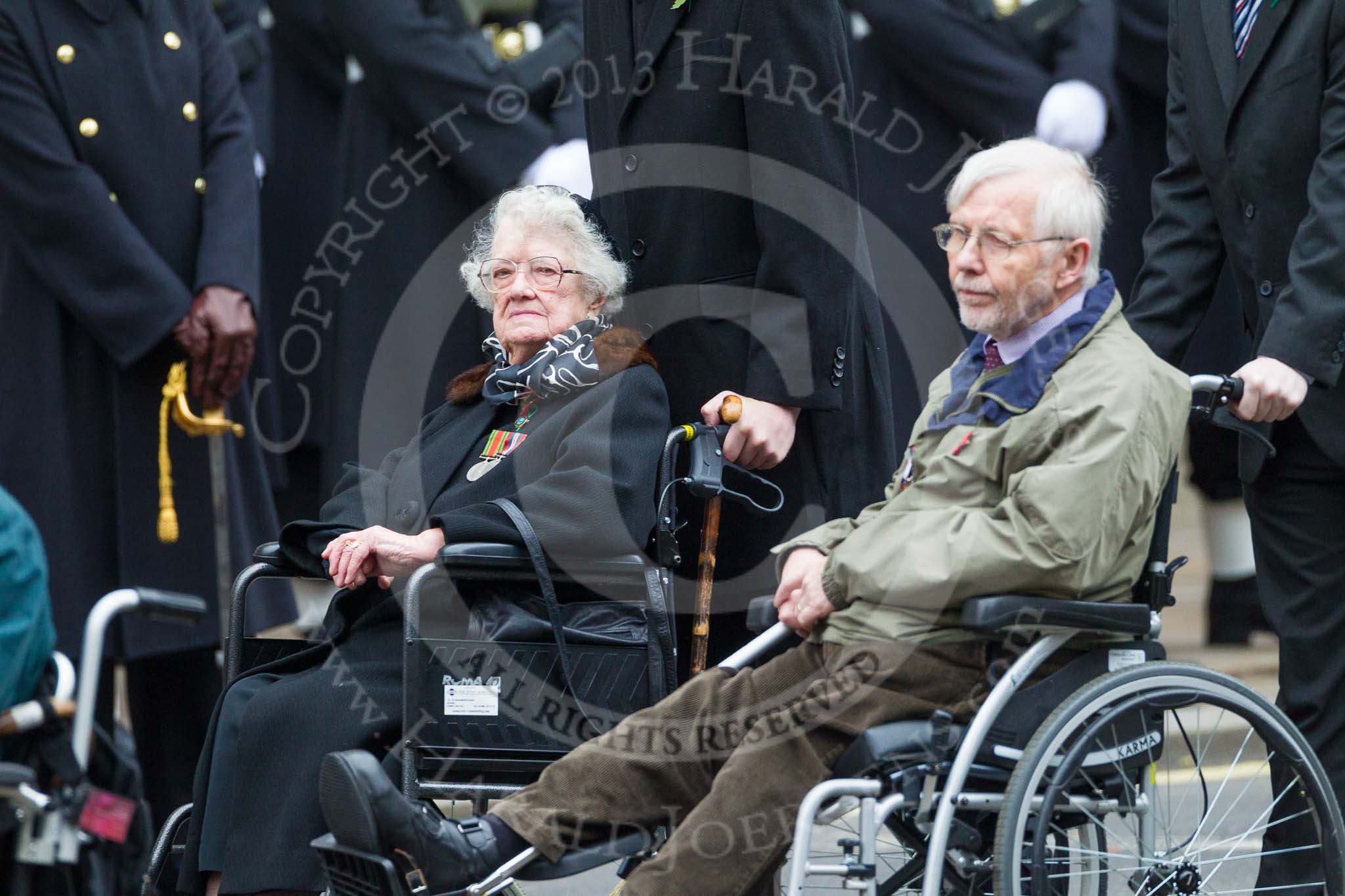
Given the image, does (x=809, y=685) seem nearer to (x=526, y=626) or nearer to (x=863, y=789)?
(x=863, y=789)

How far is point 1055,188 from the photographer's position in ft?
10.0

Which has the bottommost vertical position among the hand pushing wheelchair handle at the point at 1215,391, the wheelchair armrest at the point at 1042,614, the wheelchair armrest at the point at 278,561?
the wheelchair armrest at the point at 1042,614

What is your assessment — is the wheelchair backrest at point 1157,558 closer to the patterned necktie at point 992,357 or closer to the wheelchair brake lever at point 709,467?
the patterned necktie at point 992,357

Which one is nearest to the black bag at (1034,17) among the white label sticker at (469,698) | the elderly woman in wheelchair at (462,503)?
the elderly woman in wheelchair at (462,503)

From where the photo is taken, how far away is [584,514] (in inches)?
130

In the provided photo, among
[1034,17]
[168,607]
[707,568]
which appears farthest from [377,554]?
[1034,17]

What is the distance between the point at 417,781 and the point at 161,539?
1652mm

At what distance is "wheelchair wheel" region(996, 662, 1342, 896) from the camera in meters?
2.74

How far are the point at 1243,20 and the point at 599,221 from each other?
1.16 m

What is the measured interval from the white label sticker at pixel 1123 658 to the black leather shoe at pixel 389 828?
3.08 feet

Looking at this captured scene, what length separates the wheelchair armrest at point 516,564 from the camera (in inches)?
125

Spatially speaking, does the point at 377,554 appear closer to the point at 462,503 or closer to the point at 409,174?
the point at 462,503

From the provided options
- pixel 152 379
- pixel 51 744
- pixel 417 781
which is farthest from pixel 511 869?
pixel 152 379

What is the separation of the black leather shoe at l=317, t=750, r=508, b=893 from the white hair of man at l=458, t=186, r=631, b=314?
1.12m
